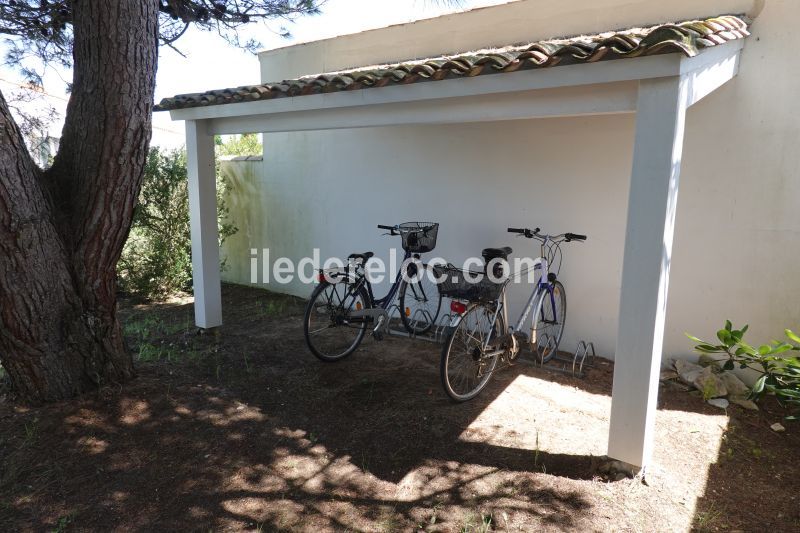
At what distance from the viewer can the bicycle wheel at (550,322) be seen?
16.6 feet

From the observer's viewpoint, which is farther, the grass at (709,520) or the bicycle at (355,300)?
the bicycle at (355,300)

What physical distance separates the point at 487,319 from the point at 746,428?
6.58ft

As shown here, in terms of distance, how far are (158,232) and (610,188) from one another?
6.47m

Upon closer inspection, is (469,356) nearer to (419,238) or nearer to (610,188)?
(419,238)

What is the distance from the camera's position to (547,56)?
3.14 meters

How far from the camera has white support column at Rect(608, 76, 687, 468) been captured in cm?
286

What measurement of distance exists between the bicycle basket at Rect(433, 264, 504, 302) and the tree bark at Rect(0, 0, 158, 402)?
2542 mm

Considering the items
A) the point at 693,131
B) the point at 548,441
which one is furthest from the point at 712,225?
the point at 548,441

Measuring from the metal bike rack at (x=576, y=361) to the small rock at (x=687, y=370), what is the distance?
0.73 meters

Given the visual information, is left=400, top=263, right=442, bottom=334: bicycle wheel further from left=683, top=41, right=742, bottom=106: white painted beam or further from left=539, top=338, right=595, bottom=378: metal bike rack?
left=683, top=41, right=742, bottom=106: white painted beam

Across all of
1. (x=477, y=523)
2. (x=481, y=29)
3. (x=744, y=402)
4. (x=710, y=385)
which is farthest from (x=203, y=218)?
(x=744, y=402)

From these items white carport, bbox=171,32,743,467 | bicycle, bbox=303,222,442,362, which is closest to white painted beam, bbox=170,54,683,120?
white carport, bbox=171,32,743,467

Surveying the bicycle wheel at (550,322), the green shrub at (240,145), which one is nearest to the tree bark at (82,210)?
the bicycle wheel at (550,322)

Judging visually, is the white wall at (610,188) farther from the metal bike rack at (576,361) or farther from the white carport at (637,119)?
the white carport at (637,119)
